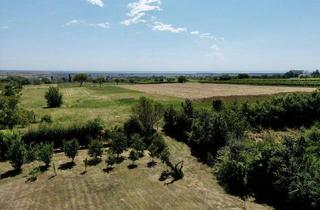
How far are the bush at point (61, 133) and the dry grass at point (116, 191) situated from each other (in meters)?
4.01

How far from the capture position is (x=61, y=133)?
80.8ft

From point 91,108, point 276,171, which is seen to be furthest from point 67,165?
point 91,108

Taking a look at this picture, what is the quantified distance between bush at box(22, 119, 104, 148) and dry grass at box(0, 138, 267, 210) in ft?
13.2

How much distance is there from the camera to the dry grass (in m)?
14.2

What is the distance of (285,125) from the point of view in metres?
33.2

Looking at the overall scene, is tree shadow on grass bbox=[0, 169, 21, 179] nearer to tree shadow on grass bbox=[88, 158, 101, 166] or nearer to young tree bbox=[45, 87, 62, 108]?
tree shadow on grass bbox=[88, 158, 101, 166]

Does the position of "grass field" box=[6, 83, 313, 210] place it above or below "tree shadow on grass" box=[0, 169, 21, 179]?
above

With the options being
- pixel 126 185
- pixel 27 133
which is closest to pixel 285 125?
pixel 126 185

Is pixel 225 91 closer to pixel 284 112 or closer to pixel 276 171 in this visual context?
pixel 284 112

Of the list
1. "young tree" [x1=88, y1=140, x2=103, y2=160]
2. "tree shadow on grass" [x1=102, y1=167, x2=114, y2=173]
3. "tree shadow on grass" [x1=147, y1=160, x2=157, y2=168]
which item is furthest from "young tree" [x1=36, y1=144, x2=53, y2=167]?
"tree shadow on grass" [x1=147, y1=160, x2=157, y2=168]

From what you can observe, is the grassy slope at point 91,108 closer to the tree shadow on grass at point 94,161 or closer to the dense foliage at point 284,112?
the tree shadow on grass at point 94,161

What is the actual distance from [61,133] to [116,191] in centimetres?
1062

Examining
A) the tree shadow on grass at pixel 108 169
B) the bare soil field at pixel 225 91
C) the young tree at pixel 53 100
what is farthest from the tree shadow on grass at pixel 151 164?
the bare soil field at pixel 225 91

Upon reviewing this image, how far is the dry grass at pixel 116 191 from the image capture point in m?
14.2
